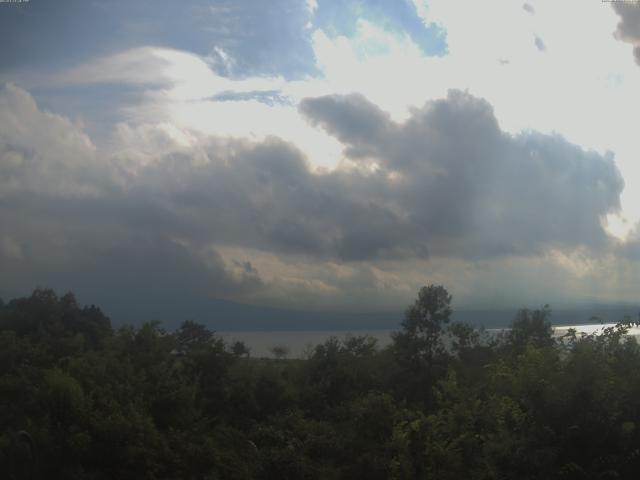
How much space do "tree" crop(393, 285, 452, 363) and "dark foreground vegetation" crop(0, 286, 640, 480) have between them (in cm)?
663

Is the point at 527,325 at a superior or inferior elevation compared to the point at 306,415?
superior

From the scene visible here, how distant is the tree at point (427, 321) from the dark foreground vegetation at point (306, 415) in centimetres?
663

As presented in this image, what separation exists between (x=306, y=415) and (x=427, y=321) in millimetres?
15175

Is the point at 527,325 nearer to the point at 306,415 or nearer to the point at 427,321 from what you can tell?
the point at 427,321

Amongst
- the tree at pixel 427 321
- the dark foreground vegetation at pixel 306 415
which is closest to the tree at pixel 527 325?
the tree at pixel 427 321

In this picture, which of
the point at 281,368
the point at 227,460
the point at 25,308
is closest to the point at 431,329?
the point at 281,368

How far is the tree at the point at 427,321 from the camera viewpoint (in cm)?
3709

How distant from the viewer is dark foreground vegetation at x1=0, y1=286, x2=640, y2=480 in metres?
11.1

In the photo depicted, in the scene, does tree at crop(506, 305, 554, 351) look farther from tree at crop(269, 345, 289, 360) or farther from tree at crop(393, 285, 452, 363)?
tree at crop(269, 345, 289, 360)

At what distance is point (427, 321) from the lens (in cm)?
3744

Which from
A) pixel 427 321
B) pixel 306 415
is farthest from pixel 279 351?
pixel 306 415

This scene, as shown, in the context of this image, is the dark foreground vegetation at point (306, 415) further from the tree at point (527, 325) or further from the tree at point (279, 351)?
the tree at point (527, 325)

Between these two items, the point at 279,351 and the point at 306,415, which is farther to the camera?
the point at 279,351

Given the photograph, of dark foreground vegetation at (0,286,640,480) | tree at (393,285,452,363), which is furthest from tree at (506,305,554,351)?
dark foreground vegetation at (0,286,640,480)
